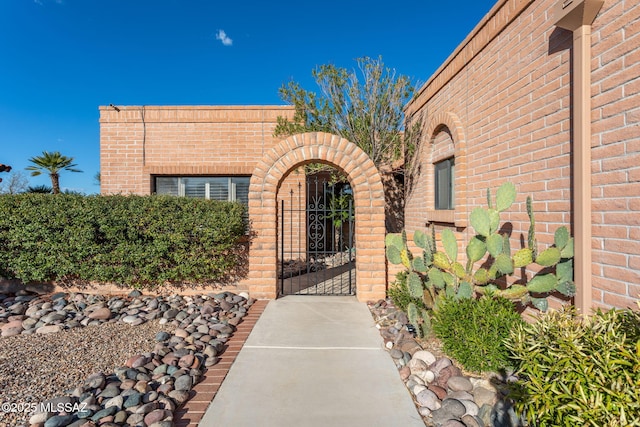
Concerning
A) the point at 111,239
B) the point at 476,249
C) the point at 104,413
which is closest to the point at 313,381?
the point at 104,413

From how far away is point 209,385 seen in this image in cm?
297

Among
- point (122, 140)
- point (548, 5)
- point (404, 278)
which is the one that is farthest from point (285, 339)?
point (122, 140)

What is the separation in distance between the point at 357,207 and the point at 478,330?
3015 millimetres

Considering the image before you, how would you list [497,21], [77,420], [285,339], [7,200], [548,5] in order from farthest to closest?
1. [7,200]
2. [497,21]
3. [285,339]
4. [548,5]
5. [77,420]

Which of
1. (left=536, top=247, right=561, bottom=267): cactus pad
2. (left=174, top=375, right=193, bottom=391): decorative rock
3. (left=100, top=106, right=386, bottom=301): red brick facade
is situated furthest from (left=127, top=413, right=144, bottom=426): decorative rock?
(left=100, top=106, right=386, bottom=301): red brick facade

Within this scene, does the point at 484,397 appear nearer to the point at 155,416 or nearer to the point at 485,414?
the point at 485,414

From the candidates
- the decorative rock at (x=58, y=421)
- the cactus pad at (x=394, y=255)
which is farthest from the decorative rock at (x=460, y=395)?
the decorative rock at (x=58, y=421)

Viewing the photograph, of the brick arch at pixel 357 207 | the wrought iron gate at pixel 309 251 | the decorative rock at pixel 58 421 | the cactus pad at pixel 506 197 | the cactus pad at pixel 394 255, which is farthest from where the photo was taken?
the wrought iron gate at pixel 309 251

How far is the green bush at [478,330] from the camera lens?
2912 mm

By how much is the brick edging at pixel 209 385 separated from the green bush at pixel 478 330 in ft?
7.41

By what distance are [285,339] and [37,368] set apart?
252 centimetres

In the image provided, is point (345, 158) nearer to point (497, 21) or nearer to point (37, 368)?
point (497, 21)

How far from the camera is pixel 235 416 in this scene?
8.27ft

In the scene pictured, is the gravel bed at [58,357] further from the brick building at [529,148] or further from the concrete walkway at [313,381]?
the brick building at [529,148]
